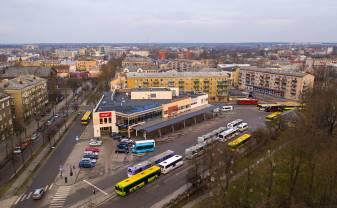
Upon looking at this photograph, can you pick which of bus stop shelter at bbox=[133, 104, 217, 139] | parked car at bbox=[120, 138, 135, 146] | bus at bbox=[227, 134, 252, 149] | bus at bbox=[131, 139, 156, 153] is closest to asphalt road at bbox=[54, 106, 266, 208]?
bus at bbox=[131, 139, 156, 153]

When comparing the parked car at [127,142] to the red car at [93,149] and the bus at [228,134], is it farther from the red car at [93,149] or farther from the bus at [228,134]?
the bus at [228,134]

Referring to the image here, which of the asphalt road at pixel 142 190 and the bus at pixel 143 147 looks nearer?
the asphalt road at pixel 142 190

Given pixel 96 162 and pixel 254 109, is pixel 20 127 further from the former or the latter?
pixel 254 109

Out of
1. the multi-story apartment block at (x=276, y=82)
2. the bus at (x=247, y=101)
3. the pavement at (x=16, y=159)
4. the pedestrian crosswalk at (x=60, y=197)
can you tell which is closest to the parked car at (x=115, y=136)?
the pavement at (x=16, y=159)

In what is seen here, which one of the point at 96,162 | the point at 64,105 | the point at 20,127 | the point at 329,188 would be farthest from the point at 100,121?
the point at 329,188

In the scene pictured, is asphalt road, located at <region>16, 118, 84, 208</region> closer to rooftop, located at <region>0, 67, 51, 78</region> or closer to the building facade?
the building facade

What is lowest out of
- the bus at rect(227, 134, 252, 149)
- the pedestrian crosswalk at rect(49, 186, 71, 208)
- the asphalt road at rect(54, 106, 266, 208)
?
the pedestrian crosswalk at rect(49, 186, 71, 208)
